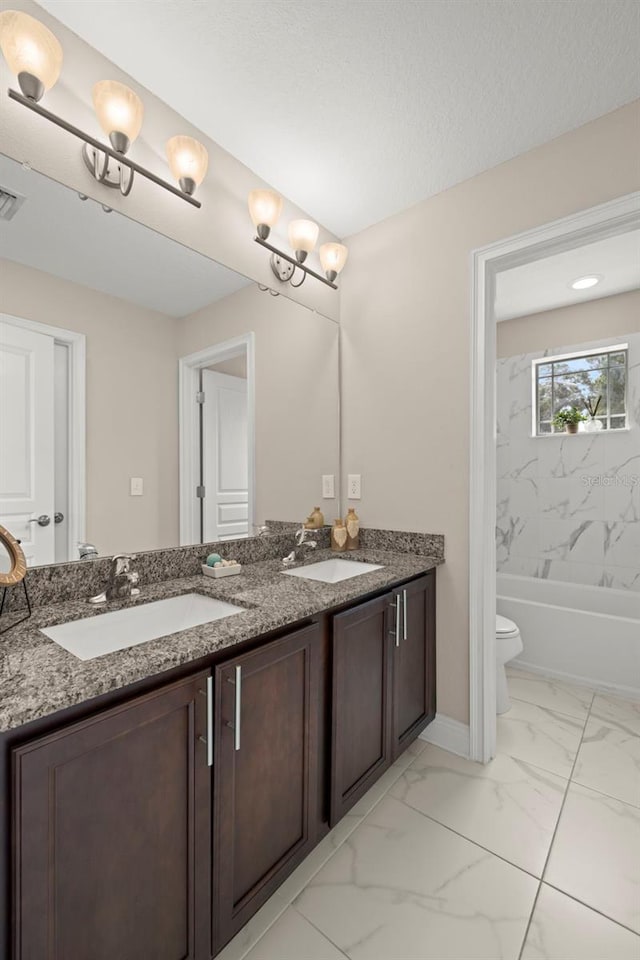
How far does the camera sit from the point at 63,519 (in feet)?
4.31

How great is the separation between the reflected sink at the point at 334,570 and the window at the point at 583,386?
2.25 metres

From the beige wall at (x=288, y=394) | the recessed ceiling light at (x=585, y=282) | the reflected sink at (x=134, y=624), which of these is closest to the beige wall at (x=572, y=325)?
the recessed ceiling light at (x=585, y=282)

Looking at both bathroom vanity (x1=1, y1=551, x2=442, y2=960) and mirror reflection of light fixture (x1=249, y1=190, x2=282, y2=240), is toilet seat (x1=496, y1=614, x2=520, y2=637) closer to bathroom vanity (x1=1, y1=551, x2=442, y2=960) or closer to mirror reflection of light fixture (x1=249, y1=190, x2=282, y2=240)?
bathroom vanity (x1=1, y1=551, x2=442, y2=960)

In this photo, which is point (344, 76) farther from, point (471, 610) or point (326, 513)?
point (471, 610)

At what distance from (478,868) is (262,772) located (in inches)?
32.0

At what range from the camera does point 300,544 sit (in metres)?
2.02

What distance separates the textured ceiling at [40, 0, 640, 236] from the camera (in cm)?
130

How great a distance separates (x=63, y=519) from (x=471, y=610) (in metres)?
1.61

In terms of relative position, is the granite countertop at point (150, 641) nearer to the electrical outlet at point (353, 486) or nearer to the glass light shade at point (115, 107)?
the electrical outlet at point (353, 486)

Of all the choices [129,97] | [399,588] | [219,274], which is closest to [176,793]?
[399,588]

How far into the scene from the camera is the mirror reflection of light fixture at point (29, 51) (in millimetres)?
1114

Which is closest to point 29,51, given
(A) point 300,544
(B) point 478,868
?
(A) point 300,544

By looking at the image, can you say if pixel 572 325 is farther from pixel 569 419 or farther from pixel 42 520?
pixel 42 520

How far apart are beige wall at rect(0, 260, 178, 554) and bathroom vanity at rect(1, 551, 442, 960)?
25cm
